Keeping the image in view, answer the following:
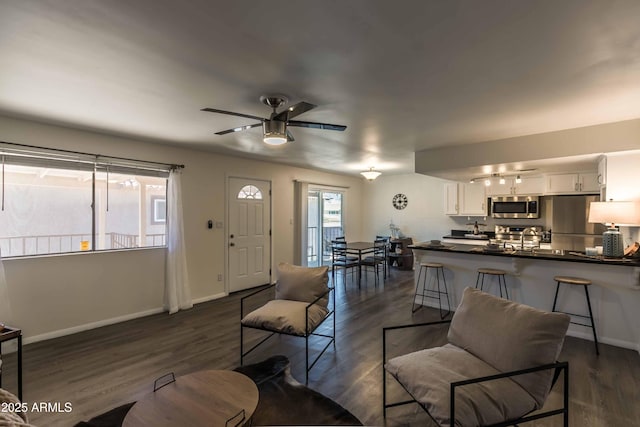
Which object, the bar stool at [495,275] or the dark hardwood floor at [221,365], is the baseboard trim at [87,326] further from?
the bar stool at [495,275]

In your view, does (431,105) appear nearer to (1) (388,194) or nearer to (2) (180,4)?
(2) (180,4)

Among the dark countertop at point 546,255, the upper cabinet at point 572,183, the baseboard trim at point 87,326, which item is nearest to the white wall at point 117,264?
the baseboard trim at point 87,326

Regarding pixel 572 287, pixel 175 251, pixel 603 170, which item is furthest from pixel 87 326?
pixel 603 170

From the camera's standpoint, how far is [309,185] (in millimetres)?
6797

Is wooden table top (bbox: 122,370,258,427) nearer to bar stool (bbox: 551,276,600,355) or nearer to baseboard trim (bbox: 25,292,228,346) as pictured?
baseboard trim (bbox: 25,292,228,346)

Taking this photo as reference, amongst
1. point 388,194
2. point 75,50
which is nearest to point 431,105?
point 75,50

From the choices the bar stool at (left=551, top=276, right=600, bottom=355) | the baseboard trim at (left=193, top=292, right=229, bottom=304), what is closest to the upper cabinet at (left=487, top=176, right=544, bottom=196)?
Answer: the bar stool at (left=551, top=276, right=600, bottom=355)

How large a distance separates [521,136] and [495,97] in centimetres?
166

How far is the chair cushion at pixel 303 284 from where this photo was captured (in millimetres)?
3053

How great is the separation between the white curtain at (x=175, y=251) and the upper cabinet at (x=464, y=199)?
5440mm

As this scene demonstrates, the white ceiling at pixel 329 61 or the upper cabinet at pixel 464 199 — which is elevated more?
the white ceiling at pixel 329 61

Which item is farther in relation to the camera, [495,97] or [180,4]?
[495,97]

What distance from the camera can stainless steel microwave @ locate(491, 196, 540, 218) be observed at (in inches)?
225

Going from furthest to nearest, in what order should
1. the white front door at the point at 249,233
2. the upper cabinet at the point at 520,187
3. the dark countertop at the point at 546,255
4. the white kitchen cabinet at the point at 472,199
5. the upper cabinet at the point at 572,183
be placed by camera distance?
the white kitchen cabinet at the point at 472,199
the upper cabinet at the point at 520,187
the white front door at the point at 249,233
the upper cabinet at the point at 572,183
the dark countertop at the point at 546,255
